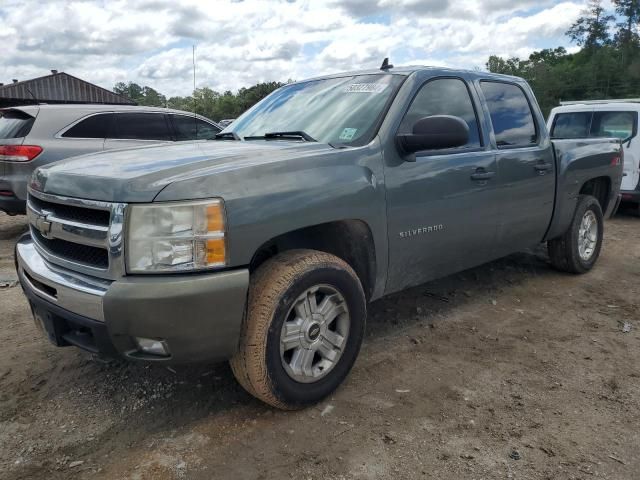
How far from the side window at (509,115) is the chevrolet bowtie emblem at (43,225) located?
10.1ft

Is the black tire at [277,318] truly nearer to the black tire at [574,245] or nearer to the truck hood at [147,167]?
the truck hood at [147,167]

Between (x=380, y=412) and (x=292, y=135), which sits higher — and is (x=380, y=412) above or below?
below

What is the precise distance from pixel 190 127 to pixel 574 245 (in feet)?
18.6

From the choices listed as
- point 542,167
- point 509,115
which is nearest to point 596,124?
point 542,167

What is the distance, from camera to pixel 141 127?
7797mm

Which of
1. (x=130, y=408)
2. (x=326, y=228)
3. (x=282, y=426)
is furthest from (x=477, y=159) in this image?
(x=130, y=408)

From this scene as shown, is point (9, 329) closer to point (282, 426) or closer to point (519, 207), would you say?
point (282, 426)

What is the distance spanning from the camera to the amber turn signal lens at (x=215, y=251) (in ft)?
7.82

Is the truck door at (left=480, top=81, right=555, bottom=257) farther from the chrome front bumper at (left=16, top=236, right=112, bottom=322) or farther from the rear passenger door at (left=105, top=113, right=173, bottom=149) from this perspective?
the rear passenger door at (left=105, top=113, right=173, bottom=149)

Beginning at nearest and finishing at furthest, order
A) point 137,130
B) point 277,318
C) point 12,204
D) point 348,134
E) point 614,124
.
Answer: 1. point 277,318
2. point 348,134
3. point 12,204
4. point 137,130
5. point 614,124

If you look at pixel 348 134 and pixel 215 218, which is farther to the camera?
pixel 348 134

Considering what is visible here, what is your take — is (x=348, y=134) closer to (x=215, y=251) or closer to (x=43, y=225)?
(x=215, y=251)

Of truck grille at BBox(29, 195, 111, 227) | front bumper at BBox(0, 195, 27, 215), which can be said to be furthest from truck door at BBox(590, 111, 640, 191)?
front bumper at BBox(0, 195, 27, 215)

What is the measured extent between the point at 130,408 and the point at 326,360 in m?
1.07
